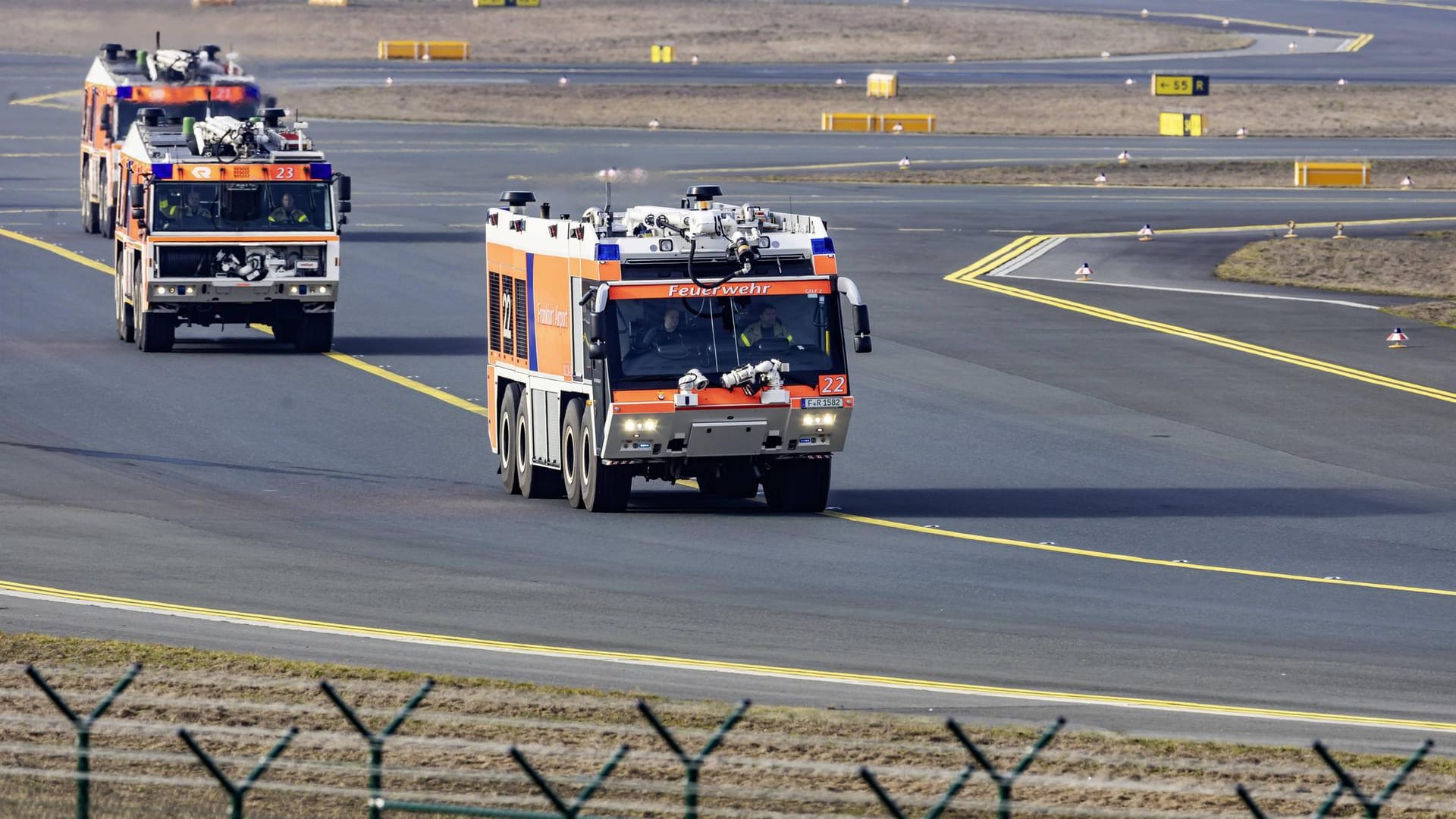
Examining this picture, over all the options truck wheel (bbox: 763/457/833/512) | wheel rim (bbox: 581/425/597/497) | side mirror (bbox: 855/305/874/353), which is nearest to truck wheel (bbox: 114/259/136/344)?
wheel rim (bbox: 581/425/597/497)

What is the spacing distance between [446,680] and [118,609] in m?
4.56

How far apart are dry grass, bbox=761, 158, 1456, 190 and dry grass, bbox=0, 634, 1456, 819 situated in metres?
57.5

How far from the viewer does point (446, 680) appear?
18.3 meters

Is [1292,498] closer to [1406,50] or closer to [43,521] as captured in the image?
[43,521]

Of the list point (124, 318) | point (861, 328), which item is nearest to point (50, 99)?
point (124, 318)

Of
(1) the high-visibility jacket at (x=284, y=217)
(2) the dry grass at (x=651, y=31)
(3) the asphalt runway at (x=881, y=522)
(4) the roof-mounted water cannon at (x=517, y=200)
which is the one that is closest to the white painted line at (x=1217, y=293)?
(3) the asphalt runway at (x=881, y=522)

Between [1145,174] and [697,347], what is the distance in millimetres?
54437

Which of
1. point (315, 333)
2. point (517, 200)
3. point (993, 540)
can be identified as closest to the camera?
point (993, 540)

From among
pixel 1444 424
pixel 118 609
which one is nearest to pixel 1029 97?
pixel 1444 424

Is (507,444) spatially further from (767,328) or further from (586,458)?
(767,328)

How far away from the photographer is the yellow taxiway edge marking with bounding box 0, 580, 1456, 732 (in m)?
17.5

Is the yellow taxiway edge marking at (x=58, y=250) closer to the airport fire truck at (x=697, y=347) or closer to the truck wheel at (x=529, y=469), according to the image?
the truck wheel at (x=529, y=469)

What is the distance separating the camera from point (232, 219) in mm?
40969

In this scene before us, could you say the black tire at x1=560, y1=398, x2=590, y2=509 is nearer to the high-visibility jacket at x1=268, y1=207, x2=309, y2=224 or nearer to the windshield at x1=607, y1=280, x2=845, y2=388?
the windshield at x1=607, y1=280, x2=845, y2=388
